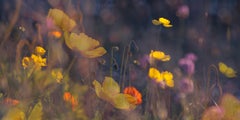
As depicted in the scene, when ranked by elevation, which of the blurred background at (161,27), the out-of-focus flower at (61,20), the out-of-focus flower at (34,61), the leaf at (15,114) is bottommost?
the blurred background at (161,27)

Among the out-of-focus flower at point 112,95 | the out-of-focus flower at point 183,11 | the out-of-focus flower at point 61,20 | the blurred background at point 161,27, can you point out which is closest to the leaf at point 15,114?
the out-of-focus flower at point 112,95

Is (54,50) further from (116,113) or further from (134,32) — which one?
(134,32)

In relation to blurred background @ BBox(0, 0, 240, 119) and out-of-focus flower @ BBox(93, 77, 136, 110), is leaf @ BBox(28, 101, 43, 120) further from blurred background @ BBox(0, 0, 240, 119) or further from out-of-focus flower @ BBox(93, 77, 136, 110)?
blurred background @ BBox(0, 0, 240, 119)

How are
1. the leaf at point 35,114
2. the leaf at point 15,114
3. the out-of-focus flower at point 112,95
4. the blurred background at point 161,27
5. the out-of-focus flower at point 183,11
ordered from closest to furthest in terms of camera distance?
the leaf at point 15,114, the leaf at point 35,114, the out-of-focus flower at point 112,95, the blurred background at point 161,27, the out-of-focus flower at point 183,11

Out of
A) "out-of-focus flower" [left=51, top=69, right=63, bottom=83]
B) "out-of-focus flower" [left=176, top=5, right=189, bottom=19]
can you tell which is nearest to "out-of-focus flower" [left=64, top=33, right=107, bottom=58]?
"out-of-focus flower" [left=51, top=69, right=63, bottom=83]

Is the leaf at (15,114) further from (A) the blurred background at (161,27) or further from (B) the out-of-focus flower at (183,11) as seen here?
(B) the out-of-focus flower at (183,11)

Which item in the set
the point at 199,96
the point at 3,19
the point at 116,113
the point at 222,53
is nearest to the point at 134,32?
the point at 222,53

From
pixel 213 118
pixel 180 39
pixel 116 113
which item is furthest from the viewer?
pixel 180 39
